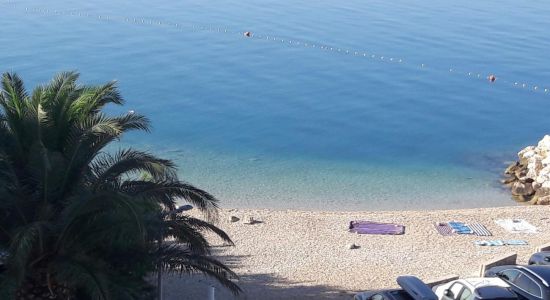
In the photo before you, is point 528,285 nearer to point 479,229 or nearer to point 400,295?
point 400,295

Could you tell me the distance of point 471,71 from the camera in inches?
1911

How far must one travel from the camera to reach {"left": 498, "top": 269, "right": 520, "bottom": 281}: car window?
15167mm

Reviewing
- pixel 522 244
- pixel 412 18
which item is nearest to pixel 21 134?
pixel 522 244

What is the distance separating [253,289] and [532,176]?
16.3 m

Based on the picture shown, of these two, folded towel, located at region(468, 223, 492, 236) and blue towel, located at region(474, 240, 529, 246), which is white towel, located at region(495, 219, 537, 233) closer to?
folded towel, located at region(468, 223, 492, 236)

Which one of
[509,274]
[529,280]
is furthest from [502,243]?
[529,280]

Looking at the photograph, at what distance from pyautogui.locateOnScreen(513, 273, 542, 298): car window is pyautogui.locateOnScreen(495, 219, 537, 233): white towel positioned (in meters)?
9.66

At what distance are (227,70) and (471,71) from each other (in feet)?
50.7

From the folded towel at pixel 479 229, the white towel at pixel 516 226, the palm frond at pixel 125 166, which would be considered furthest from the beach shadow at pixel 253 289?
the white towel at pixel 516 226

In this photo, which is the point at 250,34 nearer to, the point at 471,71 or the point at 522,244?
the point at 471,71

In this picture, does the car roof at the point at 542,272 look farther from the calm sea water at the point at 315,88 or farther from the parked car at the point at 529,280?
the calm sea water at the point at 315,88

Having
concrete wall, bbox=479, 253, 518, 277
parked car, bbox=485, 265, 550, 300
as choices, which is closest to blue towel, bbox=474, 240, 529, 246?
concrete wall, bbox=479, 253, 518, 277

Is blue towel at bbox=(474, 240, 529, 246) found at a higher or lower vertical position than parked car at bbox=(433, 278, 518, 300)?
higher

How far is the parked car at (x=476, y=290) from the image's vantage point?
14094 mm
